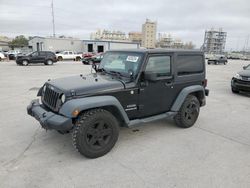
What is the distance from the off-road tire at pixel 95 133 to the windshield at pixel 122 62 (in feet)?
3.16

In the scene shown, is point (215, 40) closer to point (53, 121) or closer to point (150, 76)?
point (150, 76)

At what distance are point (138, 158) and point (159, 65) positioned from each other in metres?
1.86

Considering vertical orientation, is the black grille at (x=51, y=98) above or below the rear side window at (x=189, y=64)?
below

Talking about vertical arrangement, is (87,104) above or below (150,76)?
below

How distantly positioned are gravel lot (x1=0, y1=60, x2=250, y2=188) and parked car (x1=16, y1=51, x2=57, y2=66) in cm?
1804

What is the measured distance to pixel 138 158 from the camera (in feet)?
11.3

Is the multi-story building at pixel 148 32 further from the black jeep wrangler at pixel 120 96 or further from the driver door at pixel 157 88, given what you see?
the driver door at pixel 157 88

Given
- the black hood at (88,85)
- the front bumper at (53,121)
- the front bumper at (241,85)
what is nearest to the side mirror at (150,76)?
the black hood at (88,85)

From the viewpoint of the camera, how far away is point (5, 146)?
3779 millimetres

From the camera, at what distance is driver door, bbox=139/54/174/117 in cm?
396

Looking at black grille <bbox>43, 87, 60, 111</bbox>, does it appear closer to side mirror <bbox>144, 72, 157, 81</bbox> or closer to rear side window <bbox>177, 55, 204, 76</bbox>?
side mirror <bbox>144, 72, 157, 81</bbox>

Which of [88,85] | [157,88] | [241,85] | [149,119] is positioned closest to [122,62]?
[157,88]

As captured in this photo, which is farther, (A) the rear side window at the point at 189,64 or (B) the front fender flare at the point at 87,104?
(A) the rear side window at the point at 189,64

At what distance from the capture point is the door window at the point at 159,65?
157 inches
